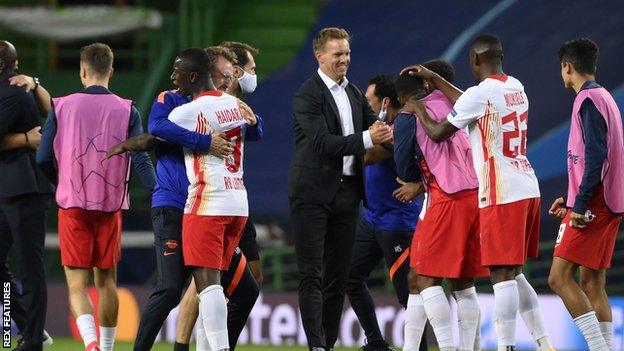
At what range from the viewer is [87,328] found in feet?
27.3

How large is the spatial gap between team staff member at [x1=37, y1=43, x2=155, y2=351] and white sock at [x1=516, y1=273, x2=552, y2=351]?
2459 millimetres

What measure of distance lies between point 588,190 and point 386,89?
75.9 inches

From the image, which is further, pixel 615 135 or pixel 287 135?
pixel 287 135

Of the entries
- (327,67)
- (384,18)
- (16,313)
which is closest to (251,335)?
(16,313)

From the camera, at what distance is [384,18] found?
57.2ft

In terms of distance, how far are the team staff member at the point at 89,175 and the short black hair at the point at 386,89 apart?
1.93m

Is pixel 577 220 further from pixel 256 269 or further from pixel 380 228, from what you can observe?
pixel 256 269

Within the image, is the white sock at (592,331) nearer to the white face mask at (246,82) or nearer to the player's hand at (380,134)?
the player's hand at (380,134)

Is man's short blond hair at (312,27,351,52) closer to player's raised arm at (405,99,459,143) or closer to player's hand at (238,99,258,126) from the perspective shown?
player's raised arm at (405,99,459,143)

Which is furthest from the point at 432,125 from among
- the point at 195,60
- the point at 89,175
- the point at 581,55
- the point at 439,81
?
the point at 89,175

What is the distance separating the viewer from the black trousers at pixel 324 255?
8578 mm

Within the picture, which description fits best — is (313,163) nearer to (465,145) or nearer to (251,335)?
(465,145)

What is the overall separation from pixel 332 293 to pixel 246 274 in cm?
79

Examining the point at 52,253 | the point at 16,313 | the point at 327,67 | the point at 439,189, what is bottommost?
the point at 52,253
